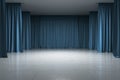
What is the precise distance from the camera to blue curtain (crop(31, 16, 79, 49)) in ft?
83.2

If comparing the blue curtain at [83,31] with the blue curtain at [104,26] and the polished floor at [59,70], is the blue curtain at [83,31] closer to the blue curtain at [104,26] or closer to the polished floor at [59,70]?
the blue curtain at [104,26]

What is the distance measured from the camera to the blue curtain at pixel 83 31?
2555 centimetres

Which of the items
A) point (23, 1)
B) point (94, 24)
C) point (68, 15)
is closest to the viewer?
point (23, 1)

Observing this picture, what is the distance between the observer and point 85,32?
83.9 feet

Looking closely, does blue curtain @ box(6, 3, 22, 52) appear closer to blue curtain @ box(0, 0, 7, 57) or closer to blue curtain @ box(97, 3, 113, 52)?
blue curtain @ box(0, 0, 7, 57)

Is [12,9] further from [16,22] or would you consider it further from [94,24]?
[94,24]

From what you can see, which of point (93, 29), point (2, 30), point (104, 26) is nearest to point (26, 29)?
point (93, 29)

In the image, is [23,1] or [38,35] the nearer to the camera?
[23,1]

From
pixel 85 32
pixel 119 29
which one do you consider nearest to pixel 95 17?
pixel 85 32

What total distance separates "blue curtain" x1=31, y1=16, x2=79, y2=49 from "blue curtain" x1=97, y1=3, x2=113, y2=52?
27.4 feet

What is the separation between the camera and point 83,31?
25.6 m

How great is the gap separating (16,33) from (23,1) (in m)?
2.30

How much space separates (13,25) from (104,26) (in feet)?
21.2

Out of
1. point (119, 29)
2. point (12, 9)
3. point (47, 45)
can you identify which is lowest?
point (47, 45)
